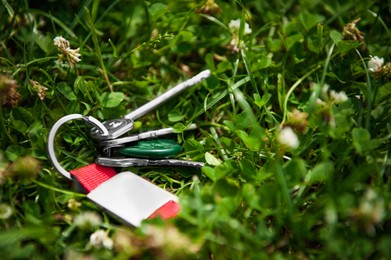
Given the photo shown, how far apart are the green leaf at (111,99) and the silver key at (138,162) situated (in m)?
0.17

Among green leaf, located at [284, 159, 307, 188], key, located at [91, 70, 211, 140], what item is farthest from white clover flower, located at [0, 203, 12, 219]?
green leaf, located at [284, 159, 307, 188]

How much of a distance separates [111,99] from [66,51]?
0.17 m

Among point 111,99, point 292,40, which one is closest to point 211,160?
point 111,99

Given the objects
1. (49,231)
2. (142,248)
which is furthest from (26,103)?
(142,248)

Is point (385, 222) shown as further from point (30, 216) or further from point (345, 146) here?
point (30, 216)

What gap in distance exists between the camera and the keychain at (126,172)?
0.99 meters

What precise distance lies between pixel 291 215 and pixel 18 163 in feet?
1.83

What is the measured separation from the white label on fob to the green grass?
0.03m

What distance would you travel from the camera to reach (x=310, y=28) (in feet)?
4.38

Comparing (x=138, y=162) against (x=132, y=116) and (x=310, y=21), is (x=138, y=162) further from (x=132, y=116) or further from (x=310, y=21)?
(x=310, y=21)

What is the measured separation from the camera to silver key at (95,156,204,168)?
3.57 feet

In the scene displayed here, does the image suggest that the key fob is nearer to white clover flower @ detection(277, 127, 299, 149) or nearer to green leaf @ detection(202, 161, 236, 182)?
green leaf @ detection(202, 161, 236, 182)

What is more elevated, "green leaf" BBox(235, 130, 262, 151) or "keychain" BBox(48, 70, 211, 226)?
"green leaf" BBox(235, 130, 262, 151)

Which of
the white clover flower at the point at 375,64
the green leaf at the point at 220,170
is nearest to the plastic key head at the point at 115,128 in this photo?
the green leaf at the point at 220,170
